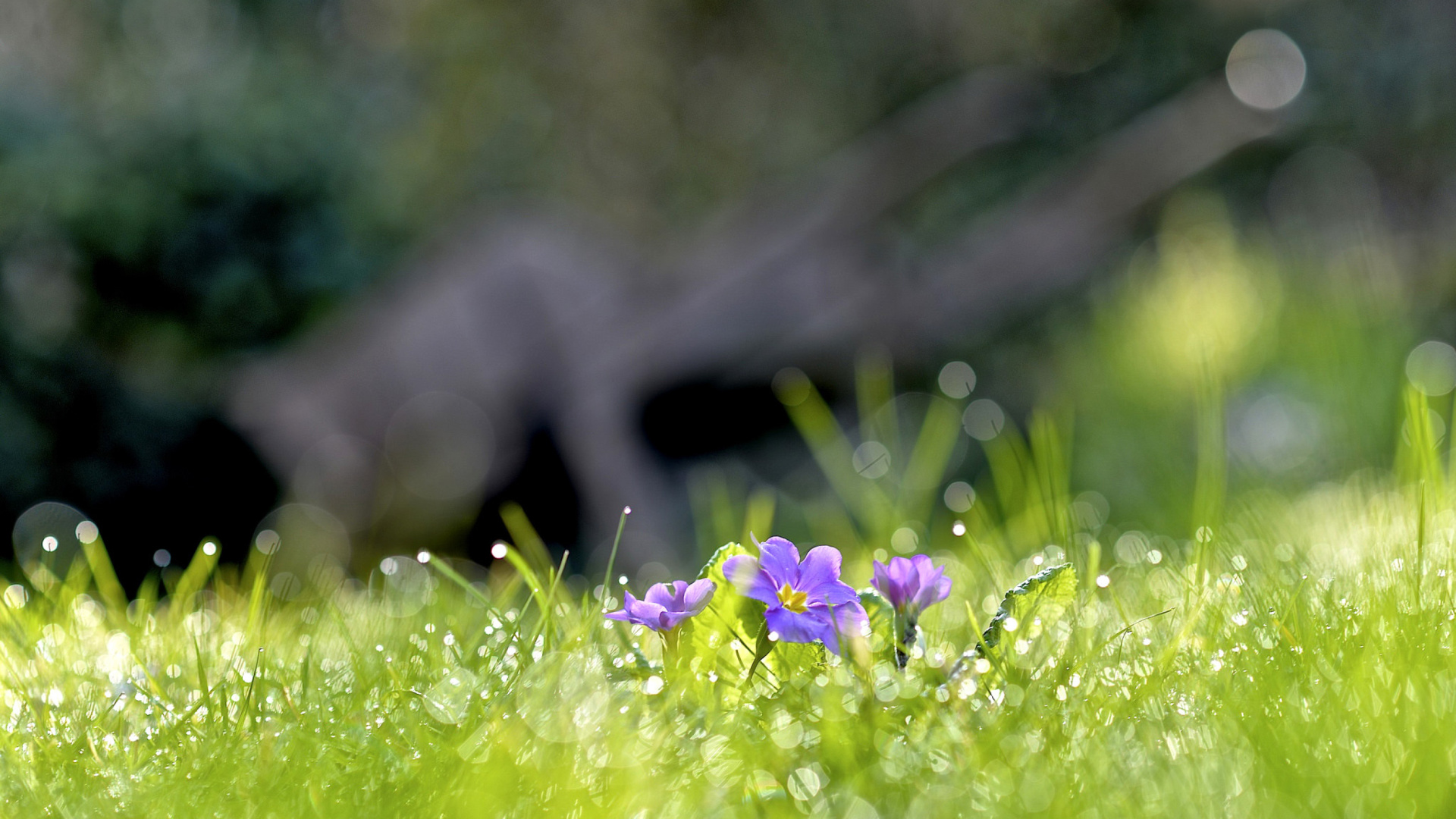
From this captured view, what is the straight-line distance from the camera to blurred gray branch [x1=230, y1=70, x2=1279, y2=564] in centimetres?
498

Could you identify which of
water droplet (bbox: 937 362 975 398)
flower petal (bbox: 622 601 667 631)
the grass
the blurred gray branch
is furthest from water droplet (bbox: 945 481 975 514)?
the blurred gray branch

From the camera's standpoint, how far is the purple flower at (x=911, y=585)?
0.92m

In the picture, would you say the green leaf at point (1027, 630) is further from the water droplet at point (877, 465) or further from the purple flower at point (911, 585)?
the water droplet at point (877, 465)

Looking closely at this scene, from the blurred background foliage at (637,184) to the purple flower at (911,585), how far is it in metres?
1.11

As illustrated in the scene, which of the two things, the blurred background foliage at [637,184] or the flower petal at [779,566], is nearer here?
the flower petal at [779,566]

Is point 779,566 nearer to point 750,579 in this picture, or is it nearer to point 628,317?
point 750,579

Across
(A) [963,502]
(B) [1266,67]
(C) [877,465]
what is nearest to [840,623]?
(C) [877,465]

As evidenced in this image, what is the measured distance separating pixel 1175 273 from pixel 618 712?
13.7ft

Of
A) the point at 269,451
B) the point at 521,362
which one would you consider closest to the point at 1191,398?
the point at 521,362

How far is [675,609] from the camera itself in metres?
0.94

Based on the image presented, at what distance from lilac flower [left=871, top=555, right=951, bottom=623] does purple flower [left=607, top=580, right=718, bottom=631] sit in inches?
6.1

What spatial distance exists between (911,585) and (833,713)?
7.0 inches

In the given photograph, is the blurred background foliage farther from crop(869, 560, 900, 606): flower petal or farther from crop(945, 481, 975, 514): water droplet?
crop(869, 560, 900, 606): flower petal

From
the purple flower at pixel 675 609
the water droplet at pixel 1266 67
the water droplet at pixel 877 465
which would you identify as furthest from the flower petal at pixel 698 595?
the water droplet at pixel 1266 67
